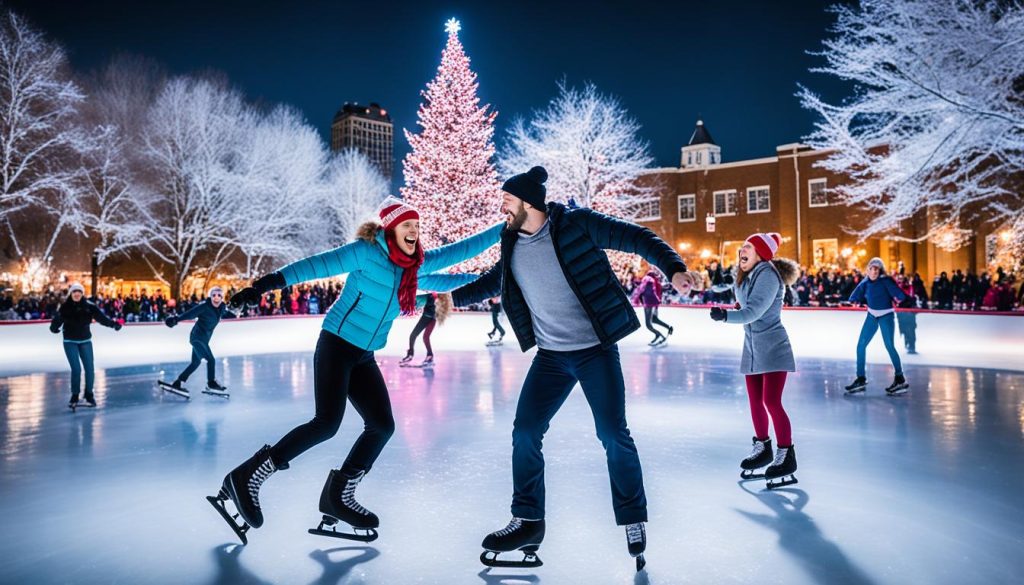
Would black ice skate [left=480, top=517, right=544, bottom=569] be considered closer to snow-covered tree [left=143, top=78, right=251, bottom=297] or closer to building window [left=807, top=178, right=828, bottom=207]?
snow-covered tree [left=143, top=78, right=251, bottom=297]

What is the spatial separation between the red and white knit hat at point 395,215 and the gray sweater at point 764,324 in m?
2.10

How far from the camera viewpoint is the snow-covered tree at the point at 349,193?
3506cm

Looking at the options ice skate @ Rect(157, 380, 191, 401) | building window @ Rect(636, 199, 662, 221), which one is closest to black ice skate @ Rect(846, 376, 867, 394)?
ice skate @ Rect(157, 380, 191, 401)

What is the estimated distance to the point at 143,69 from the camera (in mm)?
26016

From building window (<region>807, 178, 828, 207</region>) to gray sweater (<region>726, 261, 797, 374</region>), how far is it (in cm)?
3137

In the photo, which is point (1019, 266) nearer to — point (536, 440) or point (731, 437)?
point (731, 437)

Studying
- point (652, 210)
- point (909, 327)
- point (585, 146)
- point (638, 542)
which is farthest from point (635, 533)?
point (652, 210)

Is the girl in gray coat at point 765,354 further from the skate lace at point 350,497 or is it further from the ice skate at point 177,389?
the ice skate at point 177,389

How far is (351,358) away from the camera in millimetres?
3309

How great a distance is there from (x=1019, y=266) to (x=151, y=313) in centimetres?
2392

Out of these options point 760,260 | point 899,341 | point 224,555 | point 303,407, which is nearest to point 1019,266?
point 899,341

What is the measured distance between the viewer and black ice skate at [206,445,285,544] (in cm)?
323

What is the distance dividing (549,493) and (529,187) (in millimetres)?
1965

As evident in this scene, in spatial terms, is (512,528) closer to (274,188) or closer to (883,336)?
(883,336)
